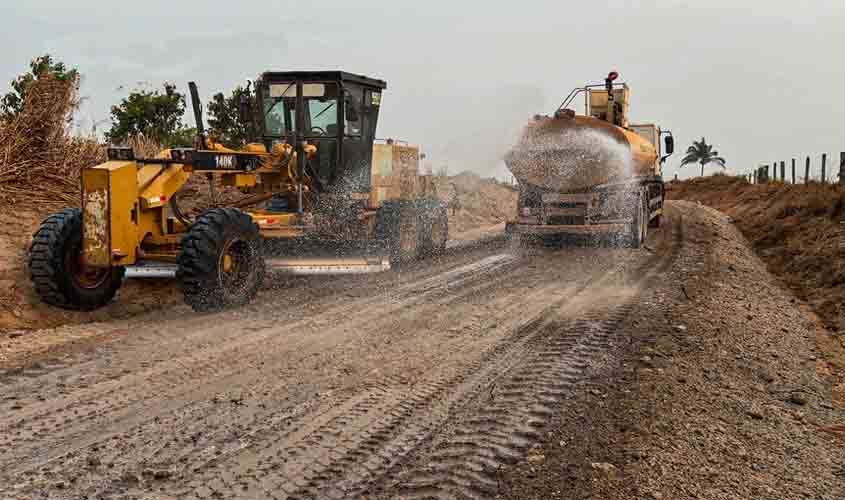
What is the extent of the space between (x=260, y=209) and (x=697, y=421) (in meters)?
7.31

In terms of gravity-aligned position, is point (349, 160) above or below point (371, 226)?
above

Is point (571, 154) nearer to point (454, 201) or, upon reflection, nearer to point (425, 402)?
point (425, 402)

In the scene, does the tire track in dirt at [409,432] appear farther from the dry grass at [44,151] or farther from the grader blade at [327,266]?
the dry grass at [44,151]

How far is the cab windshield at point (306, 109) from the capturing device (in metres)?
11.0

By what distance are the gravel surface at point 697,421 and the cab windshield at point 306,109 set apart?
5.25 metres

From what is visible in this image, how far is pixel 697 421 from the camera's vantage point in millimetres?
4957


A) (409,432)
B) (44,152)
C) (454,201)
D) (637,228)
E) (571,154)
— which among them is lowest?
(409,432)

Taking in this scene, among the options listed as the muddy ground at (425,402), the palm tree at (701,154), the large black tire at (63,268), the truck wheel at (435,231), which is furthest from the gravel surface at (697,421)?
the palm tree at (701,154)

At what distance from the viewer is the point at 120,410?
A: 506 centimetres

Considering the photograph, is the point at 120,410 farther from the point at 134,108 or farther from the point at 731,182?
the point at 731,182

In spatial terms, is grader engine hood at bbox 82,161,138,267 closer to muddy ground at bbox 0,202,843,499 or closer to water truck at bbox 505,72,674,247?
muddy ground at bbox 0,202,843,499

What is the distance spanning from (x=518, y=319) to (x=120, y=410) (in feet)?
14.2

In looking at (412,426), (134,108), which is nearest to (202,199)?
(412,426)

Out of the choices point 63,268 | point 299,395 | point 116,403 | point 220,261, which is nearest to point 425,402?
point 299,395
